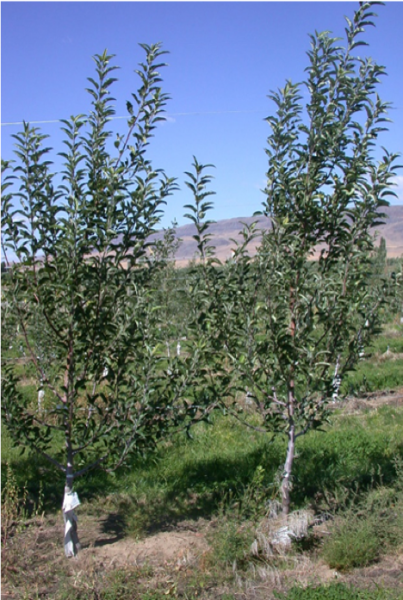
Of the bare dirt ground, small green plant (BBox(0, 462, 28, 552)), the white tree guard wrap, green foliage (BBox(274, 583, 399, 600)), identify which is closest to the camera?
green foliage (BBox(274, 583, 399, 600))

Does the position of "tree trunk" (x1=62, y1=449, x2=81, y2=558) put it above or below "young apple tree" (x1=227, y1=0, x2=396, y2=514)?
below

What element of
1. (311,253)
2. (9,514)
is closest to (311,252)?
(311,253)

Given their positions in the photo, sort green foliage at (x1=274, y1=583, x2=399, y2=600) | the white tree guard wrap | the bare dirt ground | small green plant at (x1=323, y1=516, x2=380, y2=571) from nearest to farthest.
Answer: green foliage at (x1=274, y1=583, x2=399, y2=600), the bare dirt ground, small green plant at (x1=323, y1=516, x2=380, y2=571), the white tree guard wrap

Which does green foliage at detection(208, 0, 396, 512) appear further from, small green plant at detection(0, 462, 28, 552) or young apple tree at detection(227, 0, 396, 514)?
small green plant at detection(0, 462, 28, 552)

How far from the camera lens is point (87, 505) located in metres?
5.82

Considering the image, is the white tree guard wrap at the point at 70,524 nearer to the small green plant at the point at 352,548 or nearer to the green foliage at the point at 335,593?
the green foliage at the point at 335,593

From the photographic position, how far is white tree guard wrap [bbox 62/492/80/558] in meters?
4.50

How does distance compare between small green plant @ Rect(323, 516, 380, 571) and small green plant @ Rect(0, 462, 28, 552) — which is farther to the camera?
small green plant @ Rect(0, 462, 28, 552)

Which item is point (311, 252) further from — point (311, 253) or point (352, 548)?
point (352, 548)

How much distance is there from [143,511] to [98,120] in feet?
13.0

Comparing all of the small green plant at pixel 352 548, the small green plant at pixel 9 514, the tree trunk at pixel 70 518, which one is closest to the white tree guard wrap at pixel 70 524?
the tree trunk at pixel 70 518

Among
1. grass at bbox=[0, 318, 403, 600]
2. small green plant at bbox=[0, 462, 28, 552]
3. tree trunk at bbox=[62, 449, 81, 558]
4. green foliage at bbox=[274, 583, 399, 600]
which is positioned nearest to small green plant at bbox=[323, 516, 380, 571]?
grass at bbox=[0, 318, 403, 600]

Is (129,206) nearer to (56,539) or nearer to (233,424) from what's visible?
(56,539)

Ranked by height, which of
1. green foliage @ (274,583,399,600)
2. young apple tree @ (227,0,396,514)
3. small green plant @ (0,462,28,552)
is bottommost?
green foliage @ (274,583,399,600)
